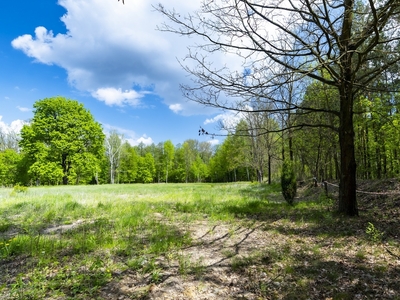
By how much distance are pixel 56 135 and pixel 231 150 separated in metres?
23.4

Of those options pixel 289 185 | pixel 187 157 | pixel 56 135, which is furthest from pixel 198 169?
pixel 289 185

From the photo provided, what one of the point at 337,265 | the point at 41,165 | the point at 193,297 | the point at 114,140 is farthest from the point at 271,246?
the point at 114,140

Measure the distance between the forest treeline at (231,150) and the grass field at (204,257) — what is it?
9.02 ft

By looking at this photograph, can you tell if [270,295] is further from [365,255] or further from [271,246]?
[365,255]

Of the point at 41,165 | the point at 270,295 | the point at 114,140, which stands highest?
the point at 114,140

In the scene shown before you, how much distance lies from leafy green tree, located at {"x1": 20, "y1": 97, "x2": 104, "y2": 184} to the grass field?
2267cm

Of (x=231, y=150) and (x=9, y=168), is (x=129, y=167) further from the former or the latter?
(x=231, y=150)

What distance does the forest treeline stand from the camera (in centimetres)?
1317

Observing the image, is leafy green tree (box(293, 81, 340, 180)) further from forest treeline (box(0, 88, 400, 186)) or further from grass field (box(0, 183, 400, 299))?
grass field (box(0, 183, 400, 299))

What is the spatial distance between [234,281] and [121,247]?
248 cm

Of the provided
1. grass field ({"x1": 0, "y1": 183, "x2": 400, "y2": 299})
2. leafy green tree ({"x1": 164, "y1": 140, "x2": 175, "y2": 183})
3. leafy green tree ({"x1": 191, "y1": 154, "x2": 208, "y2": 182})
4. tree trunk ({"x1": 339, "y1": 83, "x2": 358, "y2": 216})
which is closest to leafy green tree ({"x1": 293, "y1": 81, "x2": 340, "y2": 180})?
tree trunk ({"x1": 339, "y1": 83, "x2": 358, "y2": 216})

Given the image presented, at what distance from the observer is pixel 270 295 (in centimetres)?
326

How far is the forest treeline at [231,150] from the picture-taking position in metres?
13.2

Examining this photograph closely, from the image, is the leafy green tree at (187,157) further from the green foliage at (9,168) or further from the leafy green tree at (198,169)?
the green foliage at (9,168)
